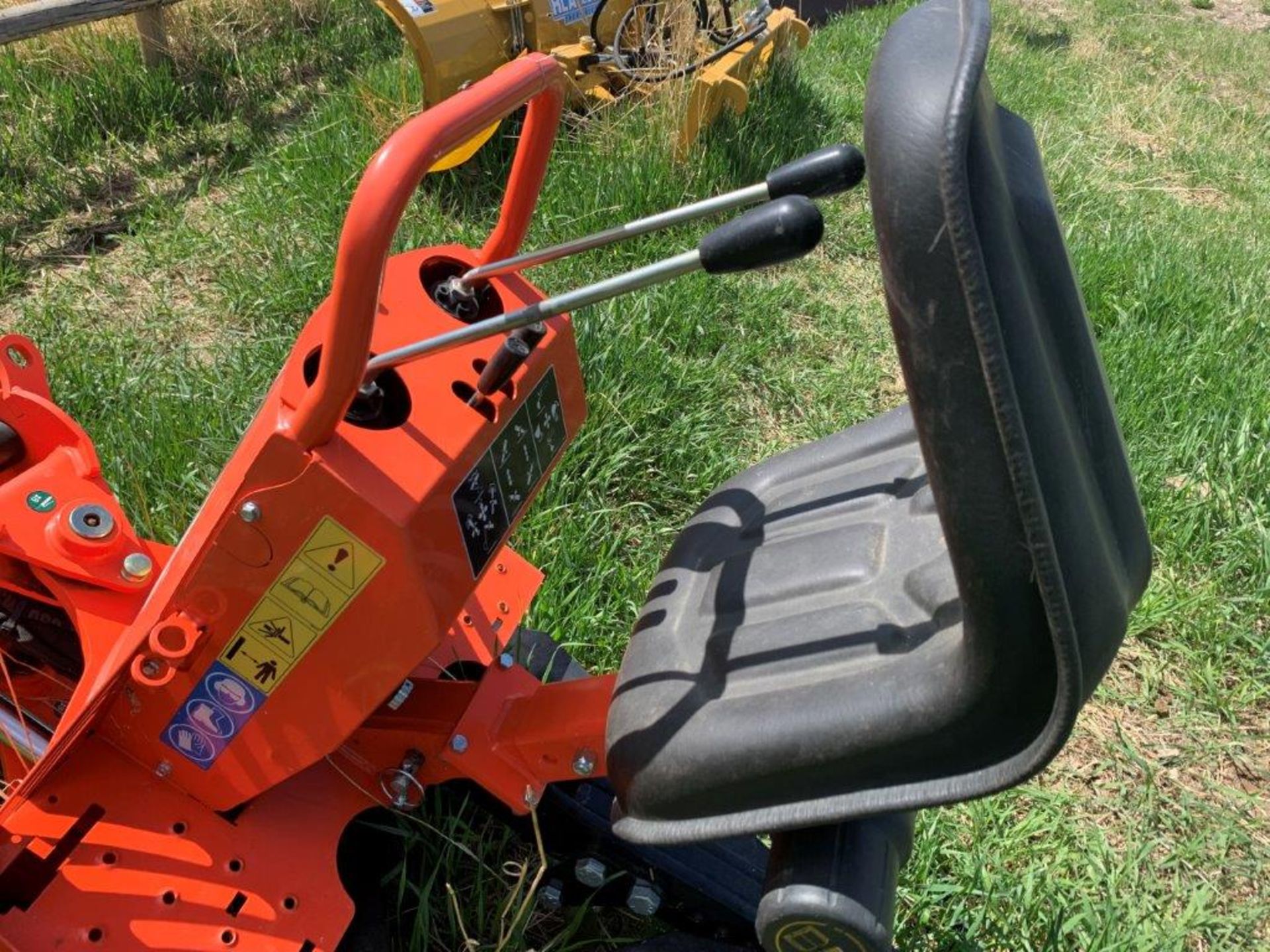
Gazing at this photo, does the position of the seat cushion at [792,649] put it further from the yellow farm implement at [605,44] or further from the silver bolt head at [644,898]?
the yellow farm implement at [605,44]

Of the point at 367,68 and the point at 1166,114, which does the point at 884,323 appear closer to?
the point at 367,68

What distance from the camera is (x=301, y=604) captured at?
4.23ft

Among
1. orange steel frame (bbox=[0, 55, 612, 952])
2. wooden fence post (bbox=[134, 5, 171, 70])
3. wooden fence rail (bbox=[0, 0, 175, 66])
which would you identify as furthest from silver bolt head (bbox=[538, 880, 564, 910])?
wooden fence post (bbox=[134, 5, 171, 70])

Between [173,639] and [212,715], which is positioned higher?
[173,639]

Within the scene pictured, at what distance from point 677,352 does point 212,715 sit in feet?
7.08

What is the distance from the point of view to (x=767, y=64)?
192 inches

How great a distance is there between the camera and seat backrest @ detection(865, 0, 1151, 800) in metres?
0.85

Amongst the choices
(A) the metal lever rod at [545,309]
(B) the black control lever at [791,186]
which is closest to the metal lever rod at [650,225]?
(B) the black control lever at [791,186]

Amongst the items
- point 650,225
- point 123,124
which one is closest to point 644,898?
point 650,225

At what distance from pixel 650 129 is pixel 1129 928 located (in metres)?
3.16

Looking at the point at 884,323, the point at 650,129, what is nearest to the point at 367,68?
the point at 650,129

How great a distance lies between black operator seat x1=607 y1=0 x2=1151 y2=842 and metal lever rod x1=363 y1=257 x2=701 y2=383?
262 millimetres

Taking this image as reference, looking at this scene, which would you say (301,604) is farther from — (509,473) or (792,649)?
(792,649)

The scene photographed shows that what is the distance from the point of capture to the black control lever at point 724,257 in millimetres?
1040
